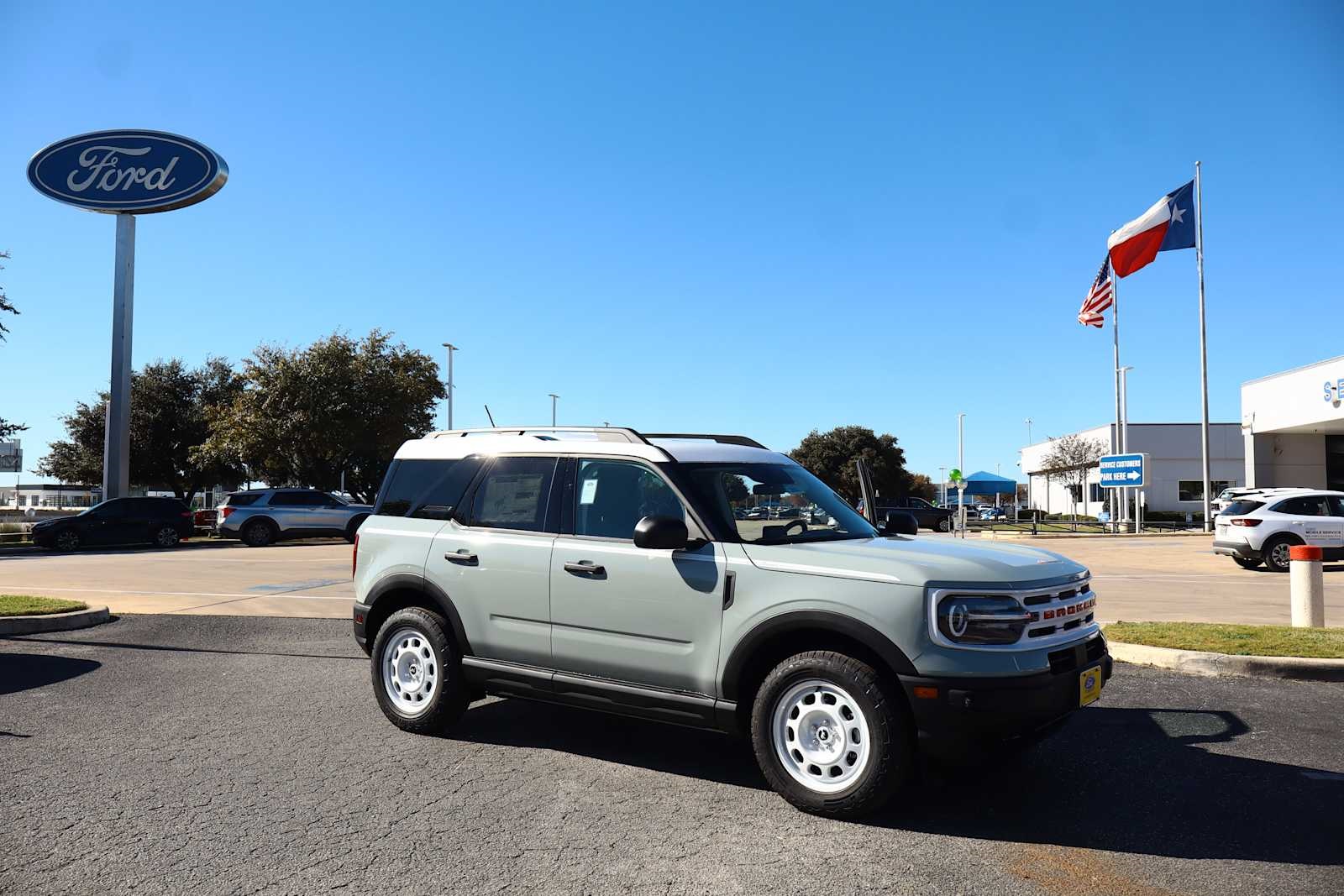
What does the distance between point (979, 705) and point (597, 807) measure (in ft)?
6.06

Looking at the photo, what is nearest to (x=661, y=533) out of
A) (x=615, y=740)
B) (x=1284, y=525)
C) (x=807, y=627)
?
(x=807, y=627)

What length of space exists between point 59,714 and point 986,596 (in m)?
6.01

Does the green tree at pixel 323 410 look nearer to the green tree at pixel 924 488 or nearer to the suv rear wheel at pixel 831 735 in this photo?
the suv rear wheel at pixel 831 735

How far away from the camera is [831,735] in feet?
14.5

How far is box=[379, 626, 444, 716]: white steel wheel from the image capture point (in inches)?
232

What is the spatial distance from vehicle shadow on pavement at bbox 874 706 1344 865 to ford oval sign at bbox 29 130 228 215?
32.4 m

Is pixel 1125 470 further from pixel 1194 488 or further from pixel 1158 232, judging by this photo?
pixel 1194 488

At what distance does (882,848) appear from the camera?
4.04m

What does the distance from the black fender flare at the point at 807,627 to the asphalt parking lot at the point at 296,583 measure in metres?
5.74

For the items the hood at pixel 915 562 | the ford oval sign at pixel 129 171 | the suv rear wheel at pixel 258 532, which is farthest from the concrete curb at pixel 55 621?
the ford oval sign at pixel 129 171

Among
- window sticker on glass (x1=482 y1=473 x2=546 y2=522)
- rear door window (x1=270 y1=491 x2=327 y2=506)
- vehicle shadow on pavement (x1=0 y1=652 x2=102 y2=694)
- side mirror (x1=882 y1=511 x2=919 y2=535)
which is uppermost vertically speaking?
Result: window sticker on glass (x1=482 y1=473 x2=546 y2=522)

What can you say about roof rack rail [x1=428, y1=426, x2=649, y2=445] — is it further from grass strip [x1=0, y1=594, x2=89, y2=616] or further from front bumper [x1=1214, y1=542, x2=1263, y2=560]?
front bumper [x1=1214, y1=542, x2=1263, y2=560]

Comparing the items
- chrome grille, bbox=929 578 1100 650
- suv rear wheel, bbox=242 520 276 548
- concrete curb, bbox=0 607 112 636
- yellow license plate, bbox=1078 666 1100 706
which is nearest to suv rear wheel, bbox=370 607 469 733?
chrome grille, bbox=929 578 1100 650

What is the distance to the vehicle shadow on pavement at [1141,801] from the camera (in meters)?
4.11
